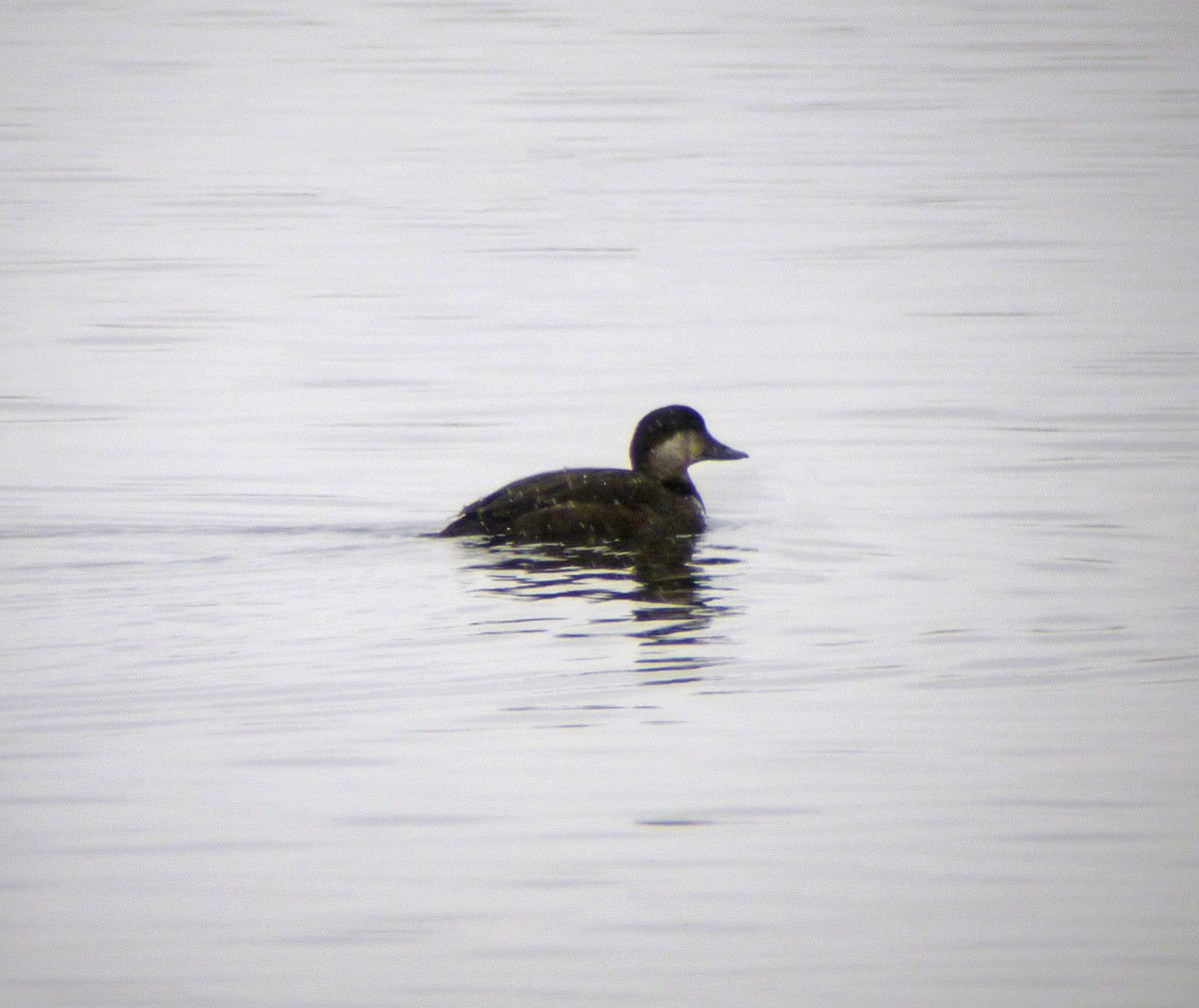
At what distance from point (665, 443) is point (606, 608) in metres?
2.12

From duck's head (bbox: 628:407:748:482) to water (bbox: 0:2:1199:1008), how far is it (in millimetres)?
443

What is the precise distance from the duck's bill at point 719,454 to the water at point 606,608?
338 mm

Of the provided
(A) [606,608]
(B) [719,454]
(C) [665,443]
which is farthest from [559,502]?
(B) [719,454]

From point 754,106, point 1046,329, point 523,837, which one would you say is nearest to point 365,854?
point 523,837

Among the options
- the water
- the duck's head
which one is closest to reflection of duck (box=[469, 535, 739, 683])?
the water

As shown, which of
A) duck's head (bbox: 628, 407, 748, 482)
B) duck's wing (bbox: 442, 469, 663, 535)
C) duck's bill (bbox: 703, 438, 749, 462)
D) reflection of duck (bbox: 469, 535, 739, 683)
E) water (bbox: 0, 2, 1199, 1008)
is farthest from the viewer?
duck's bill (bbox: 703, 438, 749, 462)

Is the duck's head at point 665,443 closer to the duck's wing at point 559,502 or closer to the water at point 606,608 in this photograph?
the water at point 606,608

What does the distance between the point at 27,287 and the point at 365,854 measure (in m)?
13.8

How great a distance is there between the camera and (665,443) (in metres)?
9.71

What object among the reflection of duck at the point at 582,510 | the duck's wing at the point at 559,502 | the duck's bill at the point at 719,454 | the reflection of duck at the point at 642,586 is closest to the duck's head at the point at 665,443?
the duck's bill at the point at 719,454

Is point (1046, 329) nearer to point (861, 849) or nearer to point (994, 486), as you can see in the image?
point (994, 486)

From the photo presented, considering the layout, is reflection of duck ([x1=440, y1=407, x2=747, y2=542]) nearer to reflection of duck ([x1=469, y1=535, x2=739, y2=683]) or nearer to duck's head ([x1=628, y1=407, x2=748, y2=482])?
reflection of duck ([x1=469, y1=535, x2=739, y2=683])

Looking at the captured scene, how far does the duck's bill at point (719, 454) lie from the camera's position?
986 cm

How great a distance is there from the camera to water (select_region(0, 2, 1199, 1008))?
4957 millimetres
